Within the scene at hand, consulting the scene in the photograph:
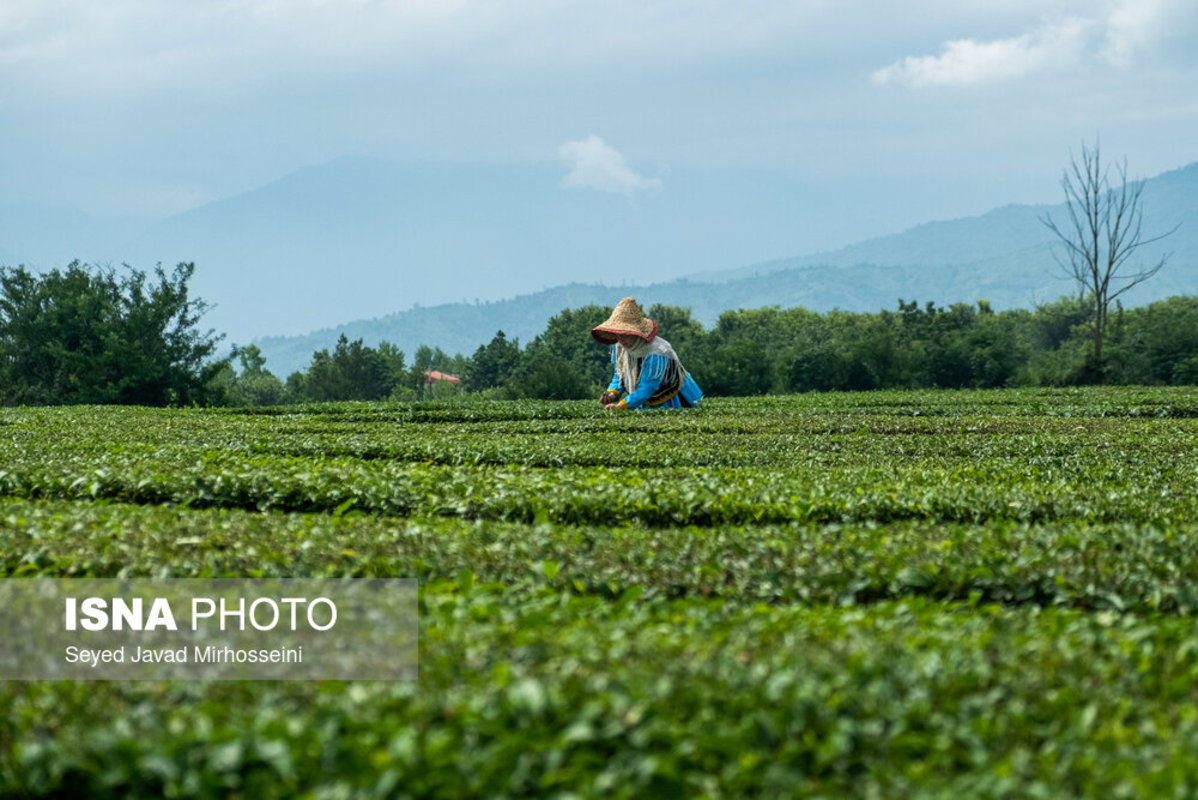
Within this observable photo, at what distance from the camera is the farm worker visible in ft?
53.1

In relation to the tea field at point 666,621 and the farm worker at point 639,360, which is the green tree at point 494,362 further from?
the tea field at point 666,621

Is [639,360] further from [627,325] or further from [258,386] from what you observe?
[258,386]

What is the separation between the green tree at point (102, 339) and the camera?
33.8 meters

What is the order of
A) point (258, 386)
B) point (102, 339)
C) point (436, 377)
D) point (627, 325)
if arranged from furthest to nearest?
point (436, 377) < point (258, 386) < point (102, 339) < point (627, 325)

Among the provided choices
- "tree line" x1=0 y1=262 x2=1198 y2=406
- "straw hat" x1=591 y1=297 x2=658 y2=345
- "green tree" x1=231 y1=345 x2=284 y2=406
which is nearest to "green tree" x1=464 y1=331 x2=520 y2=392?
"green tree" x1=231 y1=345 x2=284 y2=406

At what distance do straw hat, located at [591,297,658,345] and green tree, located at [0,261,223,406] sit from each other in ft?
73.7

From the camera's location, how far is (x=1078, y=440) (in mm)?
11758

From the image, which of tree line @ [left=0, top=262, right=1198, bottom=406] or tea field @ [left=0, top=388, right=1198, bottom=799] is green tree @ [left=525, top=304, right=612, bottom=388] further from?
tea field @ [left=0, top=388, right=1198, bottom=799]

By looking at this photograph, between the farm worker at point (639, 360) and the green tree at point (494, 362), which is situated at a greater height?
the green tree at point (494, 362)

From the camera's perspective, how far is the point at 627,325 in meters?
16.1

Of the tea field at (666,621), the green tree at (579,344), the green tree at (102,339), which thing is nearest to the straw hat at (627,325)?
the tea field at (666,621)

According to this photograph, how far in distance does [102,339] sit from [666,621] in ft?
110

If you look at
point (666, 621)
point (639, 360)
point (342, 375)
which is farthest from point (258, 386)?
point (666, 621)

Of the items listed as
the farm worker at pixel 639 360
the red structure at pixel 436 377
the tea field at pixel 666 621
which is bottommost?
the tea field at pixel 666 621
